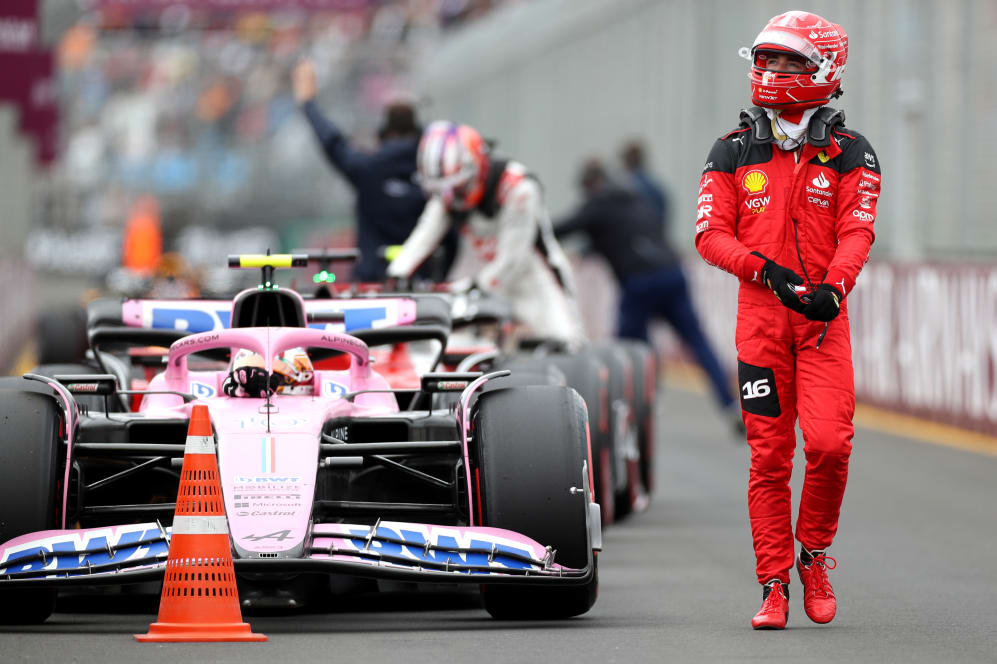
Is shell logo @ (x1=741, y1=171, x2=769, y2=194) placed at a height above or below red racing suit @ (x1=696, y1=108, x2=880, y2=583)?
above

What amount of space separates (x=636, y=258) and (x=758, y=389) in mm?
9464

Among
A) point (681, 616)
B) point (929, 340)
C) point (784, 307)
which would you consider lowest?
point (929, 340)

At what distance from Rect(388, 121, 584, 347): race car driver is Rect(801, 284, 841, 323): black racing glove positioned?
201 inches

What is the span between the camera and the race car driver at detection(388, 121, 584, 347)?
40.9ft

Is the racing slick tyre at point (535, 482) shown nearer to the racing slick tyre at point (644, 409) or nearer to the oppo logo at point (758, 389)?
the oppo logo at point (758, 389)

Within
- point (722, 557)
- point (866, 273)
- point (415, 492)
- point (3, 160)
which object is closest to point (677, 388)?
point (866, 273)

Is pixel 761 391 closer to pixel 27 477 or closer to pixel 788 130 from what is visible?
pixel 788 130

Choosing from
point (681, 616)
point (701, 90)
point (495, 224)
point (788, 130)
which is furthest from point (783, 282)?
point (701, 90)

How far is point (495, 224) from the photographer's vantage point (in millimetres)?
12734

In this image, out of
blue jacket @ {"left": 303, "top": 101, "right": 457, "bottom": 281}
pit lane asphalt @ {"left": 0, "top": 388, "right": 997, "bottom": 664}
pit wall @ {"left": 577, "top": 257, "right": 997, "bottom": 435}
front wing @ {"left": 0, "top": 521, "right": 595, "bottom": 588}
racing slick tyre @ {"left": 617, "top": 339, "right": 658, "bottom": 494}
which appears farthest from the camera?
pit wall @ {"left": 577, "top": 257, "right": 997, "bottom": 435}

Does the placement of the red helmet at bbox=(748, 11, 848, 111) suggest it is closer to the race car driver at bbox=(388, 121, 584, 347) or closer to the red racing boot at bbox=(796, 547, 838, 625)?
the red racing boot at bbox=(796, 547, 838, 625)

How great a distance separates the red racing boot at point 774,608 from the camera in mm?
7379

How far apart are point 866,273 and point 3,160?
1297 cm

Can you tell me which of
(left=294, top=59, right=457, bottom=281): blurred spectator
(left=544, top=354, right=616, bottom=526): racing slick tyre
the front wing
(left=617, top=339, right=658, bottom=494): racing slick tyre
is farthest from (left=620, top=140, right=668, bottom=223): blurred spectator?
the front wing
